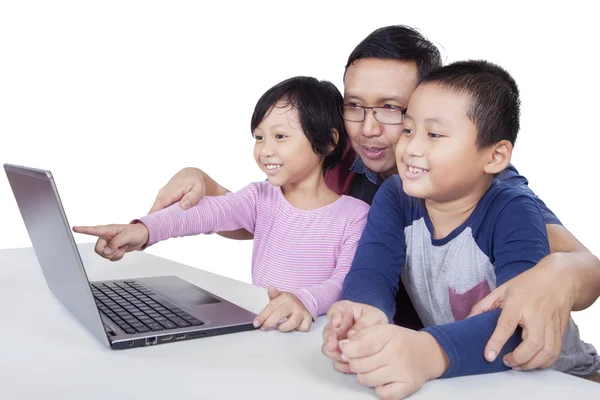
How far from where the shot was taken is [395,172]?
1.87 meters

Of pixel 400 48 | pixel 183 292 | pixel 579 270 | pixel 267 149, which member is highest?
pixel 400 48

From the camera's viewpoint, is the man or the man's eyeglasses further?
the man's eyeglasses

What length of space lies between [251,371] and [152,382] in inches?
5.4

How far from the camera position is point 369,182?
76.7 inches

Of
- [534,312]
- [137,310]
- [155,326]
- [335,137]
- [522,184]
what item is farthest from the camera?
[335,137]

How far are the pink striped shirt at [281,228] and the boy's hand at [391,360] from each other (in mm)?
630

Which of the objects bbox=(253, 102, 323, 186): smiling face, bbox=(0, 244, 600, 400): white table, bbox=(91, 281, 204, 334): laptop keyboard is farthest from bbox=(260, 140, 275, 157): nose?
bbox=(0, 244, 600, 400): white table

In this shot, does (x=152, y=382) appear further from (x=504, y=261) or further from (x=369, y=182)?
(x=369, y=182)

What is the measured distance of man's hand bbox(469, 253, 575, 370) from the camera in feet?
3.05

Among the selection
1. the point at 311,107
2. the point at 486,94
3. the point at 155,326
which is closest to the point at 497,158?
the point at 486,94

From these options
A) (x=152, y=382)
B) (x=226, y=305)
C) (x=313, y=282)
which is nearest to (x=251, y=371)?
(x=152, y=382)

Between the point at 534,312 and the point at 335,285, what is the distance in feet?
1.53

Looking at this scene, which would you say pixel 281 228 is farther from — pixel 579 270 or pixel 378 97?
pixel 579 270

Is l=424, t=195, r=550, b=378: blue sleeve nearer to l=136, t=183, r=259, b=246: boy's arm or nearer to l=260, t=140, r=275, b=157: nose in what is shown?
l=260, t=140, r=275, b=157: nose
